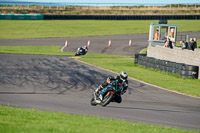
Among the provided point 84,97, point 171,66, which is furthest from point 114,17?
point 84,97

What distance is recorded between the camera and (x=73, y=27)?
6259 centimetres

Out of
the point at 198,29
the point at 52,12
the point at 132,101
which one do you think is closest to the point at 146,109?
the point at 132,101

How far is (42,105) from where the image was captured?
13727mm

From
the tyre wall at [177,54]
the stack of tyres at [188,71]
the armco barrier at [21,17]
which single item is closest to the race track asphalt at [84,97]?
the stack of tyres at [188,71]

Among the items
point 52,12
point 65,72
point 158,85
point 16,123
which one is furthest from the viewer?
point 52,12

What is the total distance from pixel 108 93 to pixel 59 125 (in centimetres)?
472

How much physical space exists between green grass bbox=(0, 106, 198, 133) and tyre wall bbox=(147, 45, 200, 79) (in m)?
13.4

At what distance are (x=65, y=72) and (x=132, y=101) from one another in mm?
8467

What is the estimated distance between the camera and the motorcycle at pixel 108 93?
13.7 m

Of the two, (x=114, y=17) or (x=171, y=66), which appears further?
(x=114, y=17)

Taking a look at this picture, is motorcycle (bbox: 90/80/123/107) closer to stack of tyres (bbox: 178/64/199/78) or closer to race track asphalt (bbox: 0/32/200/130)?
race track asphalt (bbox: 0/32/200/130)

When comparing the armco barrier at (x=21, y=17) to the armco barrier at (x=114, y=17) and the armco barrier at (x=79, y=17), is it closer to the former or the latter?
the armco barrier at (x=79, y=17)

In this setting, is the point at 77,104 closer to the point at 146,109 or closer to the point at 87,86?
the point at 146,109

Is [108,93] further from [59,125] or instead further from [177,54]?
[177,54]
